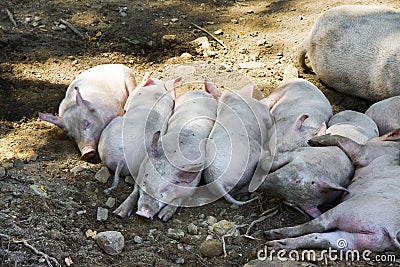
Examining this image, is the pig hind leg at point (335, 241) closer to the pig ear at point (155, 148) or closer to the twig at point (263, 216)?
the twig at point (263, 216)

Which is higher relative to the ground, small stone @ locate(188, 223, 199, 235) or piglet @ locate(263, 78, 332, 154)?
piglet @ locate(263, 78, 332, 154)

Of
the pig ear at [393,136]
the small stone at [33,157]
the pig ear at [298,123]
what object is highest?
the pig ear at [393,136]

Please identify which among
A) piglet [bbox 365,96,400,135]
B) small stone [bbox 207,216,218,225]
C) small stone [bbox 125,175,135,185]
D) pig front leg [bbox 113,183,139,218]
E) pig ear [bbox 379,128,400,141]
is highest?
pig ear [bbox 379,128,400,141]

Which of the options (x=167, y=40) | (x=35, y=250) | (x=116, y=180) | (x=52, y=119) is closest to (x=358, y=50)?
(x=167, y=40)

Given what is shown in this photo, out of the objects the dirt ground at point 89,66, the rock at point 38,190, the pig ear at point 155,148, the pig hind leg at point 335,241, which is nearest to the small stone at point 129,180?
the dirt ground at point 89,66

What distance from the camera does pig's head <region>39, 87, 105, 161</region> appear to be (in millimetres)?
4270

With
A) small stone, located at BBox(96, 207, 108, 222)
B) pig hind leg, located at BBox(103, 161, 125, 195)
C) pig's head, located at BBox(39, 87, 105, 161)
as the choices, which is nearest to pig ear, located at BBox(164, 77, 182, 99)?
pig's head, located at BBox(39, 87, 105, 161)

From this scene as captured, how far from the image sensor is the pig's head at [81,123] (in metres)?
4.27

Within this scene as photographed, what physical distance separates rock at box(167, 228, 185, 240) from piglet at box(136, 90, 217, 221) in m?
0.10

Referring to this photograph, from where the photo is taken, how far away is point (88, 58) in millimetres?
5551

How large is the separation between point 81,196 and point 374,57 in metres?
2.49

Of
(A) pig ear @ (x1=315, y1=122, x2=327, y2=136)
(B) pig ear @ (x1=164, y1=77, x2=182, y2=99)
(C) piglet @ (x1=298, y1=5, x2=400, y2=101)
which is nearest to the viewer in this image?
(A) pig ear @ (x1=315, y1=122, x2=327, y2=136)

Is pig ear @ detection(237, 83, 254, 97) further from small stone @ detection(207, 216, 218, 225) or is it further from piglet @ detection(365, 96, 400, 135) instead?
small stone @ detection(207, 216, 218, 225)

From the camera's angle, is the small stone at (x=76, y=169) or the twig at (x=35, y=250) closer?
the twig at (x=35, y=250)
